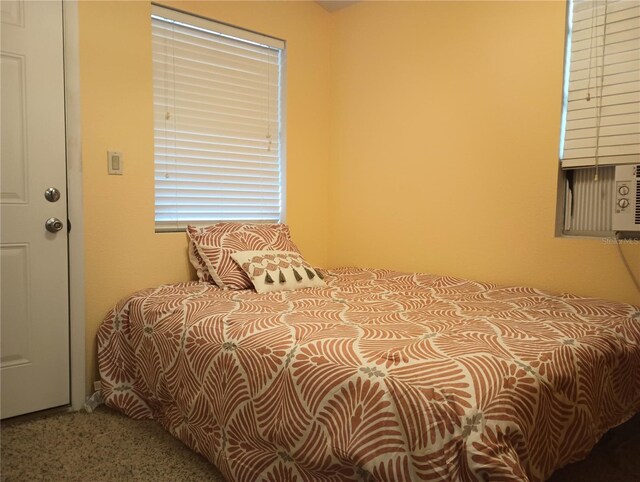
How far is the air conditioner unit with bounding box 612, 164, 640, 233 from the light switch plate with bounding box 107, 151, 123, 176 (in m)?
2.22

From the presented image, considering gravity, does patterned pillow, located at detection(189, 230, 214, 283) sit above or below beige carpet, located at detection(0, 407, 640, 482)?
above

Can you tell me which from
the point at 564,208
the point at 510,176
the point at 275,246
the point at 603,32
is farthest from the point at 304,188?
the point at 603,32

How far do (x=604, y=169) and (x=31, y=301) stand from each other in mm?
2541

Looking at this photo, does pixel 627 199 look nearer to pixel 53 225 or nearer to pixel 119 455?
pixel 119 455

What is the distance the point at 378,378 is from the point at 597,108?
167cm

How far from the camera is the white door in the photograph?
1.89 meters

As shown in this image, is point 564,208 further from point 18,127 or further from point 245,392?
point 18,127

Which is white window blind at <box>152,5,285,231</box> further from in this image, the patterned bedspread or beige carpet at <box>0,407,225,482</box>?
beige carpet at <box>0,407,225,482</box>

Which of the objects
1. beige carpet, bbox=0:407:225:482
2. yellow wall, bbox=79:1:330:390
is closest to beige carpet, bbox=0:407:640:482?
beige carpet, bbox=0:407:225:482

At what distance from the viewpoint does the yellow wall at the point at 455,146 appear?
2.13m

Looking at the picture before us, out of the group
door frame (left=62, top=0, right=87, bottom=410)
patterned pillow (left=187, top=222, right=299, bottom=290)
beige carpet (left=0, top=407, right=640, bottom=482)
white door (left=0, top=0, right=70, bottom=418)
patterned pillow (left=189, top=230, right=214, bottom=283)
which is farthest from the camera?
patterned pillow (left=189, top=230, right=214, bottom=283)

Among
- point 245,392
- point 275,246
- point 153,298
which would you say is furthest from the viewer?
point 275,246

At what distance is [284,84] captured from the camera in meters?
2.88

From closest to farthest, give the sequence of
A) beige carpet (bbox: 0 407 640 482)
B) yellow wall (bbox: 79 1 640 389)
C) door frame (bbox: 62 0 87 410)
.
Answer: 1. beige carpet (bbox: 0 407 640 482)
2. door frame (bbox: 62 0 87 410)
3. yellow wall (bbox: 79 1 640 389)
